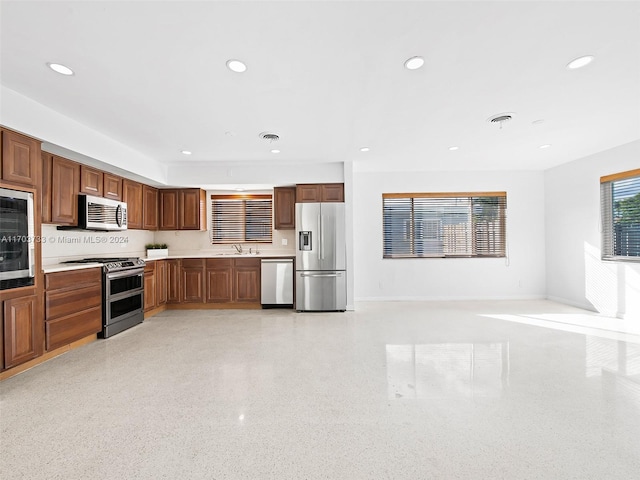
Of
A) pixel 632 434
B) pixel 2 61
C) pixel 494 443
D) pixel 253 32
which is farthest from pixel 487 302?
pixel 2 61

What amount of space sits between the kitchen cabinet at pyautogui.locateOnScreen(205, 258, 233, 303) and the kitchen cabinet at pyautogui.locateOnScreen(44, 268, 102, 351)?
176 centimetres

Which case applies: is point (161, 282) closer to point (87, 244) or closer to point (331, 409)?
point (87, 244)

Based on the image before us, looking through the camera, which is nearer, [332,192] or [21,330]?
[21,330]

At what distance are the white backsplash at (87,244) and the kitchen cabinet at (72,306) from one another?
0.68 metres

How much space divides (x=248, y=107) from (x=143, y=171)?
8.44 feet

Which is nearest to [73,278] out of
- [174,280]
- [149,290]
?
[149,290]

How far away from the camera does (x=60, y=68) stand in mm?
2250

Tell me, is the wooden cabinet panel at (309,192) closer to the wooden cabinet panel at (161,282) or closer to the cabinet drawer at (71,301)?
the wooden cabinet panel at (161,282)

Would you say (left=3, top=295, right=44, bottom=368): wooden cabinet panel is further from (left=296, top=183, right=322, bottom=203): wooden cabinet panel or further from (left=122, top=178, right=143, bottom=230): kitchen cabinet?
(left=296, top=183, right=322, bottom=203): wooden cabinet panel

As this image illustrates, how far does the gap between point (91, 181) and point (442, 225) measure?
5.87 metres

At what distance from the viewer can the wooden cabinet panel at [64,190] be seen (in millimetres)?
3375

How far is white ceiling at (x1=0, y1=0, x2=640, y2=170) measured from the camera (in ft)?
5.73

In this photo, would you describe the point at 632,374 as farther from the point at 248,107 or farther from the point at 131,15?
the point at 131,15

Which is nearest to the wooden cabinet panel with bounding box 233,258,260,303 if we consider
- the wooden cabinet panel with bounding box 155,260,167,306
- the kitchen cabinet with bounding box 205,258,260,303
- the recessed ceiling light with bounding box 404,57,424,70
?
the kitchen cabinet with bounding box 205,258,260,303
